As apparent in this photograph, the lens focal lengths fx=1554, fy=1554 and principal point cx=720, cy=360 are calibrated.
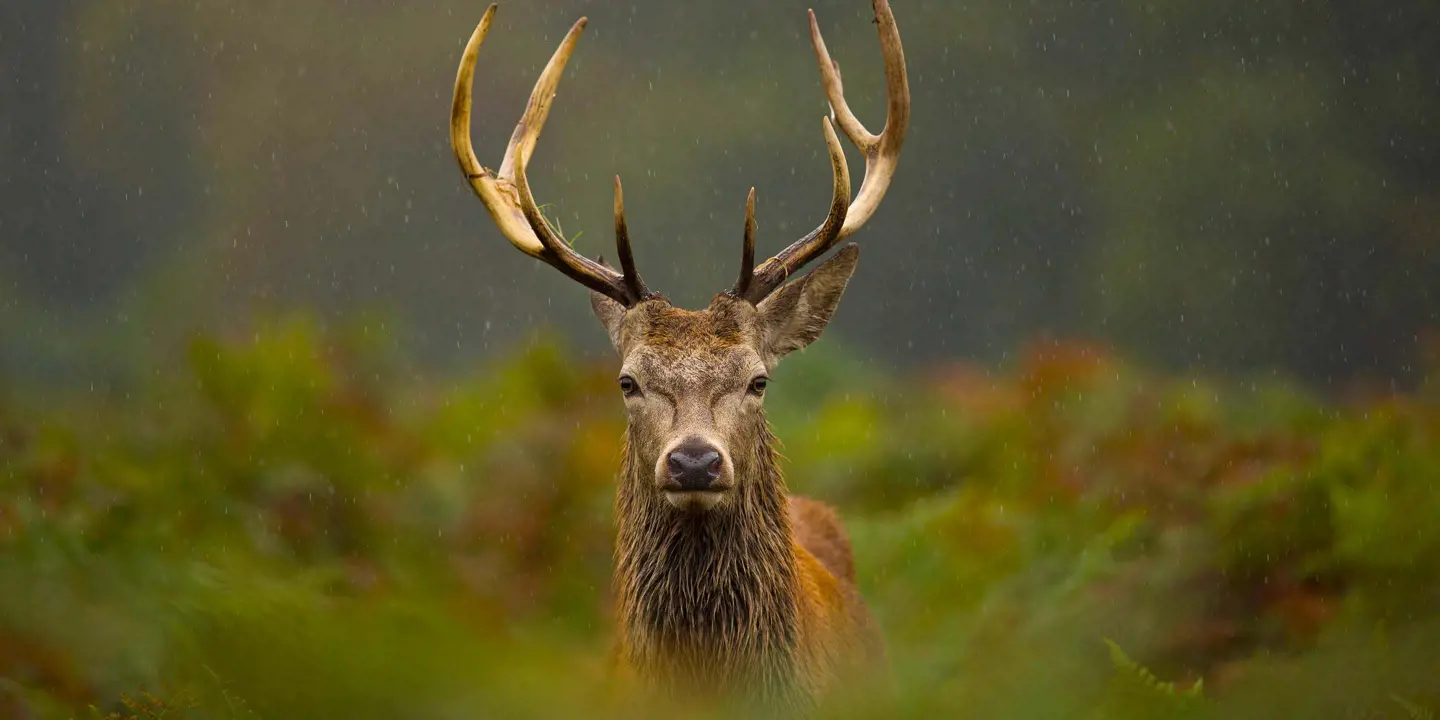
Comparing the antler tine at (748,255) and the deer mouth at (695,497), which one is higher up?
the antler tine at (748,255)

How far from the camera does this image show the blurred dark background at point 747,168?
18.9 metres

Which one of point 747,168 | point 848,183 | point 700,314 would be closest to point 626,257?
point 700,314

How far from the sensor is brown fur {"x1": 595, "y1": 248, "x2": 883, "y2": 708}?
4.60 m

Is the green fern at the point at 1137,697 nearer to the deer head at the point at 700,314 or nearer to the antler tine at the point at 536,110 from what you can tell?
the deer head at the point at 700,314

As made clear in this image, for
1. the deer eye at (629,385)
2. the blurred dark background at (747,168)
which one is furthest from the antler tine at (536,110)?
the blurred dark background at (747,168)

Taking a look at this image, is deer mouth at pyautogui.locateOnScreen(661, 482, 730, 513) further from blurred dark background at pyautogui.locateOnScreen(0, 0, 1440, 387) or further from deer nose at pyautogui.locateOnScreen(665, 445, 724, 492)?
blurred dark background at pyautogui.locateOnScreen(0, 0, 1440, 387)

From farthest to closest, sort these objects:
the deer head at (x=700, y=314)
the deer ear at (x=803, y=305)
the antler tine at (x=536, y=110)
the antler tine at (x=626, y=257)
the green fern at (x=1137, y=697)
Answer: the antler tine at (x=536, y=110)
the deer ear at (x=803, y=305)
the antler tine at (x=626, y=257)
the deer head at (x=700, y=314)
the green fern at (x=1137, y=697)

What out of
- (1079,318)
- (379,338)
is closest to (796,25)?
(1079,318)

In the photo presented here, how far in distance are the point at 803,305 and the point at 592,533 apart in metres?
3.25

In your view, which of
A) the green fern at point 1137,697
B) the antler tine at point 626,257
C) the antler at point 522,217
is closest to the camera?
the green fern at point 1137,697

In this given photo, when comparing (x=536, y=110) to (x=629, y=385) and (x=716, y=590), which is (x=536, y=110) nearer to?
(x=629, y=385)

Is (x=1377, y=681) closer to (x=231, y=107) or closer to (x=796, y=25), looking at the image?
(x=796, y=25)

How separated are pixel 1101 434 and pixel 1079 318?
42.2 feet

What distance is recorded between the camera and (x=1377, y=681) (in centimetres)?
126
